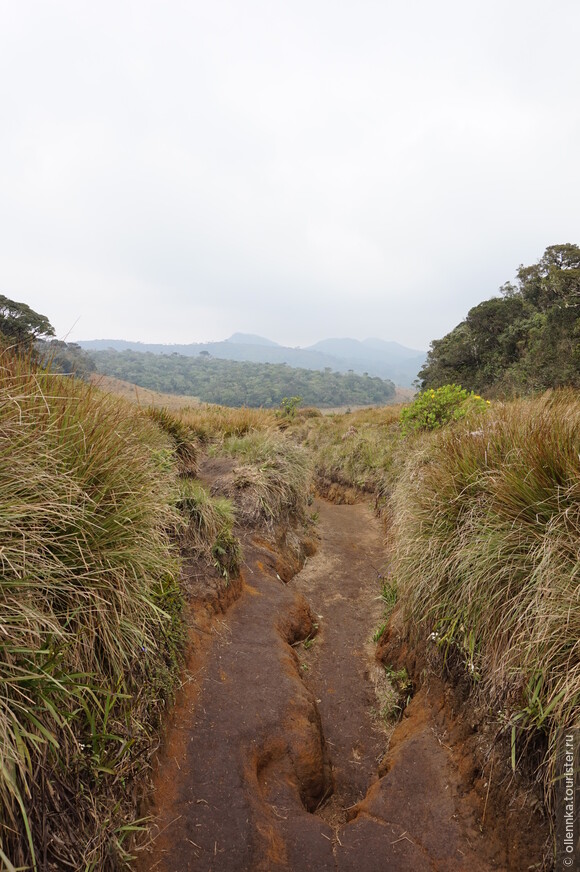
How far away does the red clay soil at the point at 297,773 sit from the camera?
2.39 metres

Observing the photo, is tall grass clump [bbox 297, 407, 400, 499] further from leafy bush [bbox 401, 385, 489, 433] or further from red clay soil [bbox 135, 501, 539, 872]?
red clay soil [bbox 135, 501, 539, 872]

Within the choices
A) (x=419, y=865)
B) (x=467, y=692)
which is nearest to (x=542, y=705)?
(x=467, y=692)

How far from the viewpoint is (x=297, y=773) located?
3082mm

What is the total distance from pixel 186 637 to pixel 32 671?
1842mm

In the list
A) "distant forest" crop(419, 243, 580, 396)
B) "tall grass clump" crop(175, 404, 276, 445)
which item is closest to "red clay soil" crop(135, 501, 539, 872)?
"tall grass clump" crop(175, 404, 276, 445)

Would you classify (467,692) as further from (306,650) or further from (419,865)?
(306,650)

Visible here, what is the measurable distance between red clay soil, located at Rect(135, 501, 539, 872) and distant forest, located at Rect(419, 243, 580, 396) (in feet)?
47.4

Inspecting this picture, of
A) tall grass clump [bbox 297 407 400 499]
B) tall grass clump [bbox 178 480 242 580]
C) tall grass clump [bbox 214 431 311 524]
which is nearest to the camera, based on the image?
tall grass clump [bbox 178 480 242 580]

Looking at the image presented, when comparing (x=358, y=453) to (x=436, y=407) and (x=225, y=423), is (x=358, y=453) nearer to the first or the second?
(x=436, y=407)

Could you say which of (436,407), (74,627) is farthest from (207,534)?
(436,407)

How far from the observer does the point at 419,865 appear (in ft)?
7.82

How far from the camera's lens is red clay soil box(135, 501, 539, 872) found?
7.86 ft

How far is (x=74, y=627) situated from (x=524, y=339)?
2559cm

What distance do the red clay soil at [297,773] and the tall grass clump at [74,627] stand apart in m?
0.43
